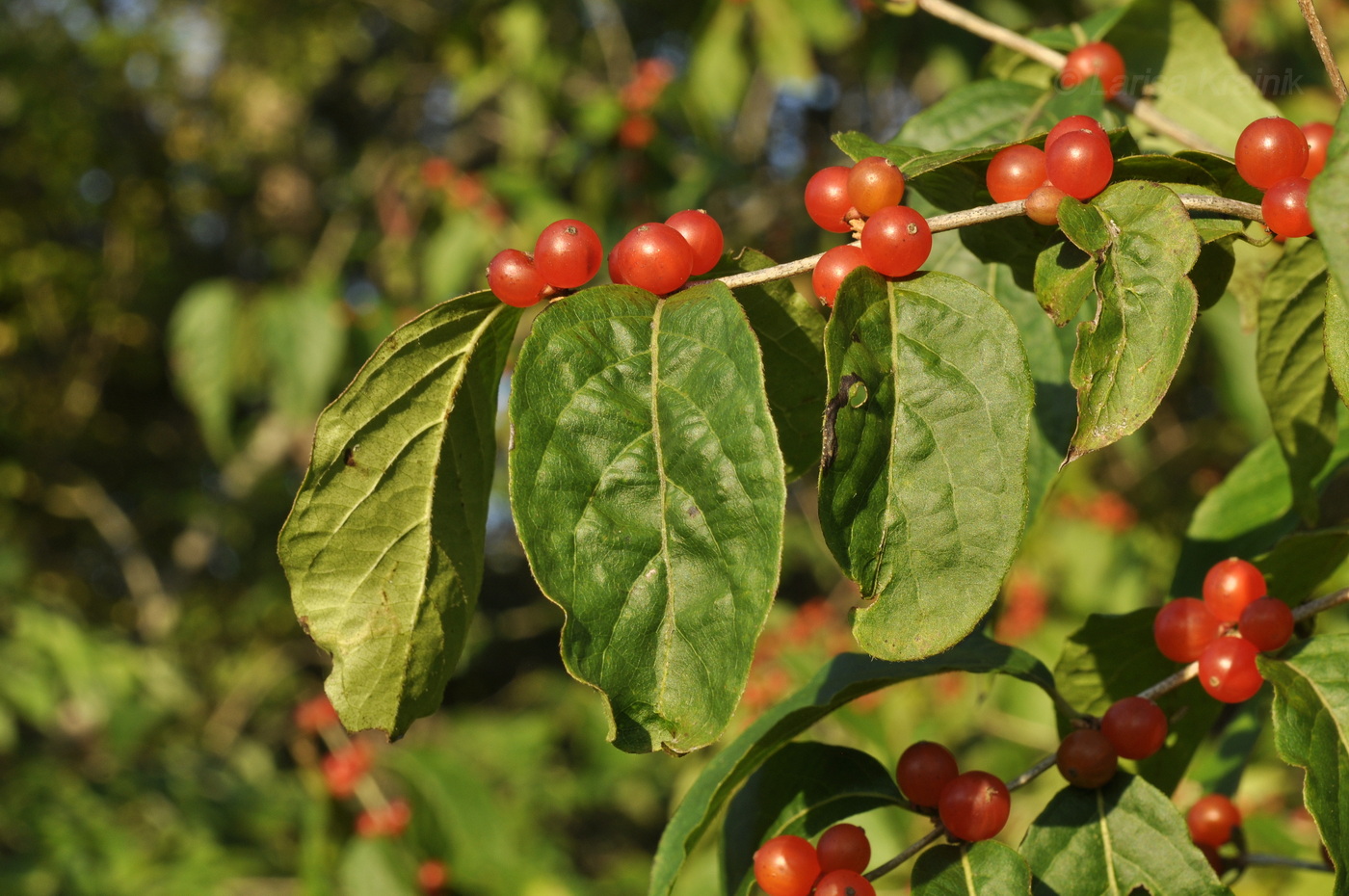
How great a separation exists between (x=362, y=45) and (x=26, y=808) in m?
6.25

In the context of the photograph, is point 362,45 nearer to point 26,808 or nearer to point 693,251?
point 26,808

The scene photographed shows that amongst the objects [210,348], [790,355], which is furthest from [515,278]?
[210,348]

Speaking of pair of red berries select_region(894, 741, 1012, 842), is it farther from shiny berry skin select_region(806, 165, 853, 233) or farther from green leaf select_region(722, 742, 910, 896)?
shiny berry skin select_region(806, 165, 853, 233)

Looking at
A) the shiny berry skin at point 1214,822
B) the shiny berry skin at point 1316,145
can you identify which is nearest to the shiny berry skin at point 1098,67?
the shiny berry skin at point 1316,145

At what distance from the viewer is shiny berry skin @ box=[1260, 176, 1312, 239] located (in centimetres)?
84

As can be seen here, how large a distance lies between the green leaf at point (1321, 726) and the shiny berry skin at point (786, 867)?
0.45 meters

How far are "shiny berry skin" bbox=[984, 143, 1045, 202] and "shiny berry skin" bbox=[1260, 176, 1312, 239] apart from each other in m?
0.18

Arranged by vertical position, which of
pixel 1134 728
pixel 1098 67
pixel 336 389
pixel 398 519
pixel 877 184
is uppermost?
pixel 877 184

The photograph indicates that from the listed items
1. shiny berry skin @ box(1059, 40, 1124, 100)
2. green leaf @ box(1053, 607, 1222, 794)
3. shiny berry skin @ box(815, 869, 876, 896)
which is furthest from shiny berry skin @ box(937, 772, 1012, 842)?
shiny berry skin @ box(1059, 40, 1124, 100)

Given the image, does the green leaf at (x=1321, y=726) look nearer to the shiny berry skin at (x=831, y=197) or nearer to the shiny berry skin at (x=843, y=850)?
the shiny berry skin at (x=843, y=850)

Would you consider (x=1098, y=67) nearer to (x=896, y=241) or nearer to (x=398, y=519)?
(x=896, y=241)

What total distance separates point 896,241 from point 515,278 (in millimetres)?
340

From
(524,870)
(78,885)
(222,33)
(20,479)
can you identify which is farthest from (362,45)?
(524,870)

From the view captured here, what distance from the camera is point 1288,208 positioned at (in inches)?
33.1
